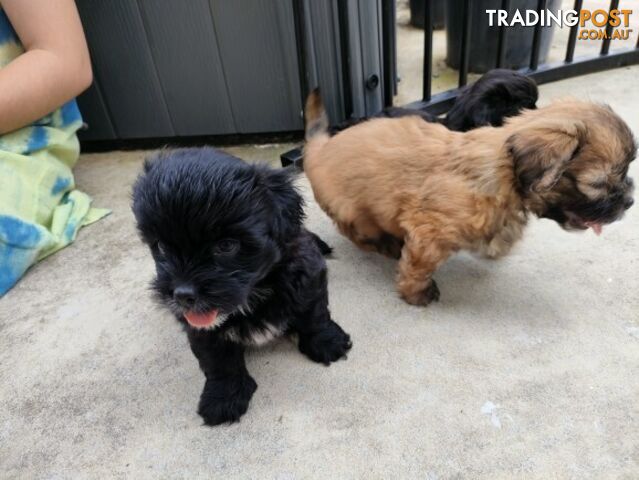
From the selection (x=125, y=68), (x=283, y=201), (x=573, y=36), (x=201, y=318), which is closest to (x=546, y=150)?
(x=283, y=201)

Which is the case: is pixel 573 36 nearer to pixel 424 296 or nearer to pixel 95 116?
pixel 424 296

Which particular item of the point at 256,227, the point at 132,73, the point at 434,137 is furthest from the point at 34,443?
the point at 132,73

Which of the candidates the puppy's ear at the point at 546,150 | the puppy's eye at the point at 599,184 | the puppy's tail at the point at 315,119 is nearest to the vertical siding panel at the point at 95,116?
the puppy's tail at the point at 315,119

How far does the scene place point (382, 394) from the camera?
1.62 m

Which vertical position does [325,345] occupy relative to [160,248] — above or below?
below

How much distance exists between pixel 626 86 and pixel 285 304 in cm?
315

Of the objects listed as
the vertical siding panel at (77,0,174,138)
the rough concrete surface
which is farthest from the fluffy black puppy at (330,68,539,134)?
the vertical siding panel at (77,0,174,138)

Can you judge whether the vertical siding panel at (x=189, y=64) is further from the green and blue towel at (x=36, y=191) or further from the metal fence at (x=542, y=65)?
the metal fence at (x=542, y=65)

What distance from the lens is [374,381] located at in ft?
5.47

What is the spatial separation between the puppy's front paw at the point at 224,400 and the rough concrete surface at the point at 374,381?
0.04 metres

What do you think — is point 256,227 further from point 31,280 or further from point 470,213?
point 31,280

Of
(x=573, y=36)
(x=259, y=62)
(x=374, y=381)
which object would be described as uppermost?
(x=259, y=62)

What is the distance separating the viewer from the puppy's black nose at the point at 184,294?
3.88 feet

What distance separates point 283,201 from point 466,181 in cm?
68
